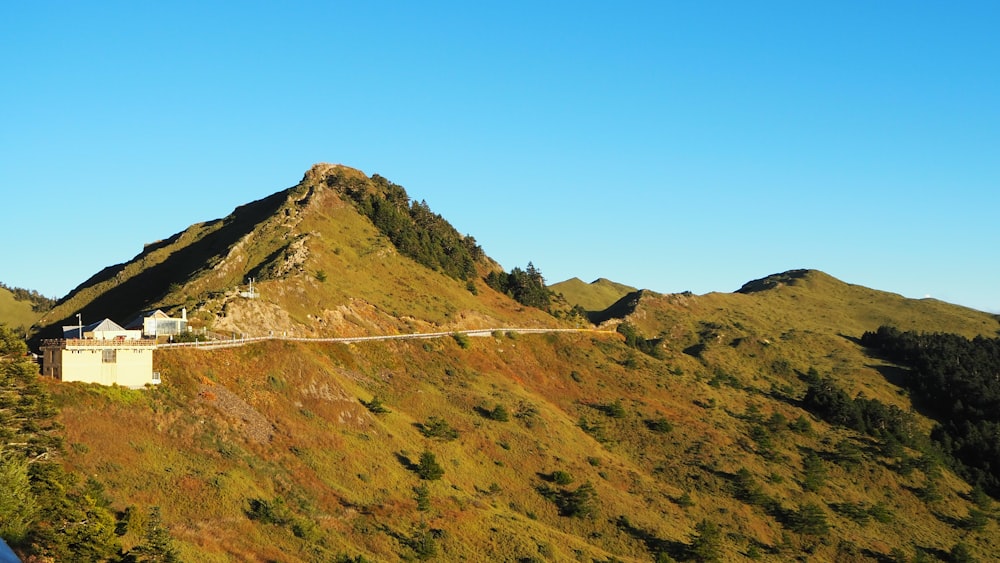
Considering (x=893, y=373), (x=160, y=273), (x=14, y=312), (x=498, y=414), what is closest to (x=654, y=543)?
(x=498, y=414)

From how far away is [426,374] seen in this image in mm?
100875

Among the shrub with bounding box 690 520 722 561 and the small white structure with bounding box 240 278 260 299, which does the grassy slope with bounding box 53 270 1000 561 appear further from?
the small white structure with bounding box 240 278 260 299

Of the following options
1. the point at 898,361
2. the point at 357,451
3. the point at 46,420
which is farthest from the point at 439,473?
the point at 898,361

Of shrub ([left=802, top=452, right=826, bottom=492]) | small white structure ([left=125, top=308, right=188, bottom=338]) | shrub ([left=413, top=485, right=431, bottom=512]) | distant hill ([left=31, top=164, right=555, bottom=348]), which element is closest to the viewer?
shrub ([left=413, top=485, right=431, bottom=512])

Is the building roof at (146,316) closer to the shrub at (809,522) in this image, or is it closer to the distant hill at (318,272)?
the distant hill at (318,272)

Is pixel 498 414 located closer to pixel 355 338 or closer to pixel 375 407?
pixel 375 407

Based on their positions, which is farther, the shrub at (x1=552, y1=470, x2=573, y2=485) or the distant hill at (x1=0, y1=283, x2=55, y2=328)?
the distant hill at (x1=0, y1=283, x2=55, y2=328)

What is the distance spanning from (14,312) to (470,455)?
146 metres

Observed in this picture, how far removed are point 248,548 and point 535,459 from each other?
133 ft

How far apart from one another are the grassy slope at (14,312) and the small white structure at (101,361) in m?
126

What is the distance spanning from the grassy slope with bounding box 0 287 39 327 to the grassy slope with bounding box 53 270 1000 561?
114 metres

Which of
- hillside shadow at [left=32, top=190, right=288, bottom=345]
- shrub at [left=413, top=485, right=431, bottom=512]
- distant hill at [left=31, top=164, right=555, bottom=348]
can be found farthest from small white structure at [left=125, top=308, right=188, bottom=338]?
shrub at [left=413, top=485, right=431, bottom=512]

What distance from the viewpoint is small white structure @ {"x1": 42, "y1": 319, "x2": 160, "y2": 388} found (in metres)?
59.9

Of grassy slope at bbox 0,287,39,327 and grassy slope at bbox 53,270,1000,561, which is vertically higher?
grassy slope at bbox 0,287,39,327
